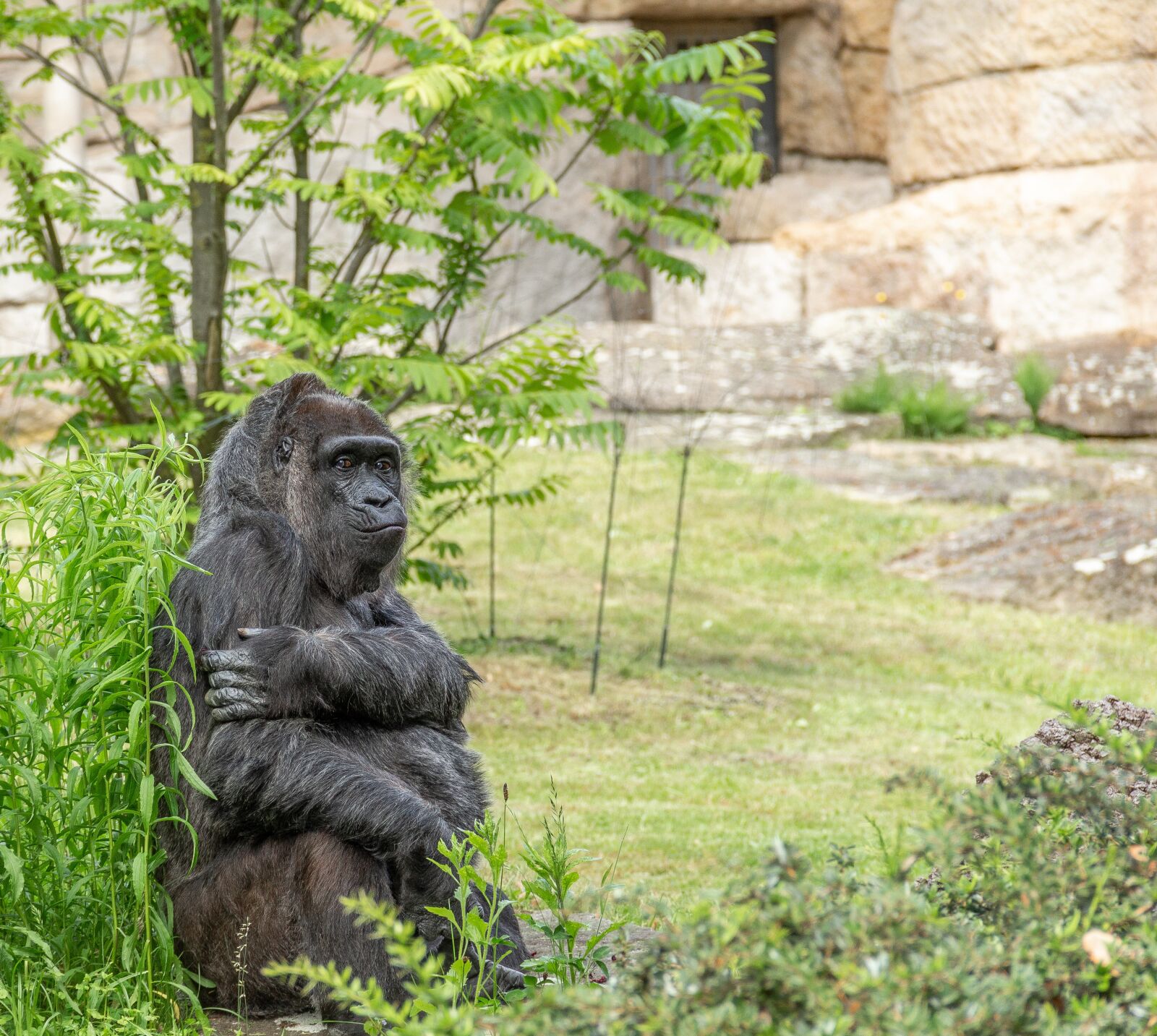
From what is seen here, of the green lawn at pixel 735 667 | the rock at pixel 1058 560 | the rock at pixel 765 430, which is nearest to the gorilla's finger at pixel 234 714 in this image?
the green lawn at pixel 735 667

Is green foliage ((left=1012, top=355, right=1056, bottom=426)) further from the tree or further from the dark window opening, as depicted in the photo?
the tree

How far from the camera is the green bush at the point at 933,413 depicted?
46.2 ft

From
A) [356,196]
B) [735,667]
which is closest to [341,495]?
[356,196]

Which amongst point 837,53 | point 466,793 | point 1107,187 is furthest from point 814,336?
point 466,793

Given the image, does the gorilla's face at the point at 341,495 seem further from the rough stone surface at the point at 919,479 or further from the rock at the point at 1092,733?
the rough stone surface at the point at 919,479

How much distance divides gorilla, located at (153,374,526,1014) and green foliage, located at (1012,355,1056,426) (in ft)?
39.7

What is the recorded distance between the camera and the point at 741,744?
7.39 m

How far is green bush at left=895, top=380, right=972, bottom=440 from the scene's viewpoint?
14.1 metres

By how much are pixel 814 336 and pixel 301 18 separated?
920 centimetres

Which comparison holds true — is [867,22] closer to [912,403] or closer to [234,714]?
[912,403]

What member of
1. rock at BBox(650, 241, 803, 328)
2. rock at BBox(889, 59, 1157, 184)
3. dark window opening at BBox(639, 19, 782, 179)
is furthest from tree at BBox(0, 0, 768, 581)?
dark window opening at BBox(639, 19, 782, 179)

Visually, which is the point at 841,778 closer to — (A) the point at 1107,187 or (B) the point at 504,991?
(B) the point at 504,991

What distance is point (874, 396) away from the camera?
14.5 m

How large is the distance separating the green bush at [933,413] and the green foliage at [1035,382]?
627 mm
